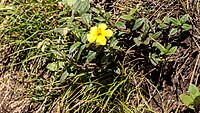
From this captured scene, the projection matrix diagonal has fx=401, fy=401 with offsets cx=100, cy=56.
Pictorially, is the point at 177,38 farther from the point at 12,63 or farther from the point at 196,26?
the point at 12,63

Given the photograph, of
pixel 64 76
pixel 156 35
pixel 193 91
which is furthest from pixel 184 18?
pixel 64 76

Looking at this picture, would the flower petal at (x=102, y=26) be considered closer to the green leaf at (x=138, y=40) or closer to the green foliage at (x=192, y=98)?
the green leaf at (x=138, y=40)

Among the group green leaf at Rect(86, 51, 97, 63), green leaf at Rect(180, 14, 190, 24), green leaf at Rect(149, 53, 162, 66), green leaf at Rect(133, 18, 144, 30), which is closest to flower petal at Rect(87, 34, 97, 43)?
green leaf at Rect(86, 51, 97, 63)

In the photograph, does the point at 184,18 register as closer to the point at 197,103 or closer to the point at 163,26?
the point at 163,26

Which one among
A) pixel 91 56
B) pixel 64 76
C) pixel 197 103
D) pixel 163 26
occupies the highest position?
pixel 163 26

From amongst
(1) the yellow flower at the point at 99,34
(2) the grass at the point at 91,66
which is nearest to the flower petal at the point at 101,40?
(1) the yellow flower at the point at 99,34

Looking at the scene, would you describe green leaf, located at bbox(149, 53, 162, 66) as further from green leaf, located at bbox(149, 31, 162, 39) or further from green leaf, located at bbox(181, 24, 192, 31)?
green leaf, located at bbox(181, 24, 192, 31)
